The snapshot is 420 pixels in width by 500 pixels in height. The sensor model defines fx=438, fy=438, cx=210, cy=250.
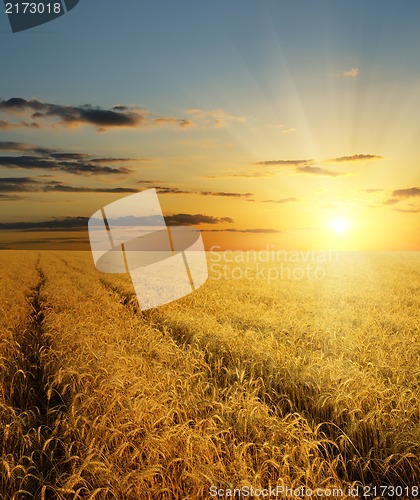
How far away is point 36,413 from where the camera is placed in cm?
705

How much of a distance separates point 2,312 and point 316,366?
10.5 metres

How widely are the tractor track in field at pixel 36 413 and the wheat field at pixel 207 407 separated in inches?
1.1

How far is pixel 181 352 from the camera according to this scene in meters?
8.75

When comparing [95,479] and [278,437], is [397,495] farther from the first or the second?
[95,479]

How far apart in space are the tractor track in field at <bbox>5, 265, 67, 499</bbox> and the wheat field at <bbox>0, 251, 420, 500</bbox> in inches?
1.1

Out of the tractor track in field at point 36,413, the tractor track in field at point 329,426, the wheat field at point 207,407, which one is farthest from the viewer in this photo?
the tractor track in field at point 329,426

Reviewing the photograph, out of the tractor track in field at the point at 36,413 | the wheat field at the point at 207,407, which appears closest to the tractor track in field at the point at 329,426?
the wheat field at the point at 207,407

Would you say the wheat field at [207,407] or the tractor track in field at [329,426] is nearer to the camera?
the wheat field at [207,407]

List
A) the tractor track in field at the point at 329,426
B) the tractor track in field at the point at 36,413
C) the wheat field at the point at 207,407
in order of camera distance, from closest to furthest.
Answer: the wheat field at the point at 207,407
the tractor track in field at the point at 36,413
the tractor track in field at the point at 329,426

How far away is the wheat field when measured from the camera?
14.3 ft

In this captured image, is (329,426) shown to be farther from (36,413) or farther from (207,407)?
(36,413)

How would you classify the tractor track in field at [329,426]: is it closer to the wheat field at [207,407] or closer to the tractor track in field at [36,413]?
the wheat field at [207,407]

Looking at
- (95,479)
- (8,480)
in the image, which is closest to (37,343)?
(8,480)

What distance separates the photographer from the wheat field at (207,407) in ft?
14.3
